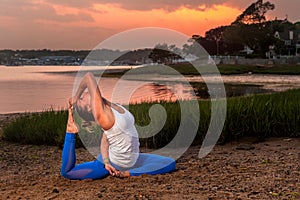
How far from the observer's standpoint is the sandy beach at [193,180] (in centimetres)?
397

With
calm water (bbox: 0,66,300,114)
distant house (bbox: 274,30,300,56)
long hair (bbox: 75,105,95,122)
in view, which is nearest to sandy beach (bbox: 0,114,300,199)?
long hair (bbox: 75,105,95,122)

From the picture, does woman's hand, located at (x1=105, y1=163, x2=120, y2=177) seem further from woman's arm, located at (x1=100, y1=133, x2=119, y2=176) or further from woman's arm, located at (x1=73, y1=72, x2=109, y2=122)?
woman's arm, located at (x1=73, y1=72, x2=109, y2=122)

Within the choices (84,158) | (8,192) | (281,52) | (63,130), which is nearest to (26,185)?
(8,192)

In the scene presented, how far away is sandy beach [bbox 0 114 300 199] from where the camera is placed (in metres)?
3.97

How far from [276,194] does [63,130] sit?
4.75 metres

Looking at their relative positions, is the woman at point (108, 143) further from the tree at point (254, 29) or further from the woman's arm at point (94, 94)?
the tree at point (254, 29)

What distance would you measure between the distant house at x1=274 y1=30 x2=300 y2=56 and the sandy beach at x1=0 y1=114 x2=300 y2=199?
250 feet

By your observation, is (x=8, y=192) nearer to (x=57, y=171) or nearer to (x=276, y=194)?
(x=57, y=171)

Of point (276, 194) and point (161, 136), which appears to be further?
point (161, 136)

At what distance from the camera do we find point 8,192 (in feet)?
14.8

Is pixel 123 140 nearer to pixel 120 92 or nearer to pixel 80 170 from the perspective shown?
pixel 80 170

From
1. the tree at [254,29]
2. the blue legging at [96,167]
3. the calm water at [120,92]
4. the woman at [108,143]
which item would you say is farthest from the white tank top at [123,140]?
the tree at [254,29]

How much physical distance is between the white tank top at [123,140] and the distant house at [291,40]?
77.7m

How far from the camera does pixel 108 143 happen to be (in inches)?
179
